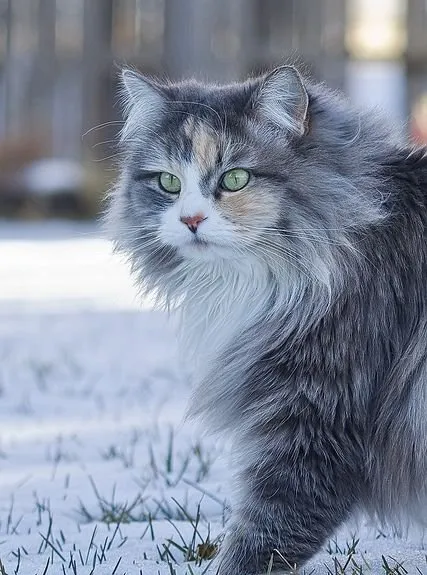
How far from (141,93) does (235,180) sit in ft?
1.57

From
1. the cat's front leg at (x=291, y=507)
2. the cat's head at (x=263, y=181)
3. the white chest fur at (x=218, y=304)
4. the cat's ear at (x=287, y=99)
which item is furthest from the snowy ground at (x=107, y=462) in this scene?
the cat's ear at (x=287, y=99)

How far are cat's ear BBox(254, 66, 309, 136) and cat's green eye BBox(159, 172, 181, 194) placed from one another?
11.4 inches

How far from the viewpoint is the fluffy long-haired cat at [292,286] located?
2410 mm

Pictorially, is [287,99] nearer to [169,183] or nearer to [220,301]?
[169,183]

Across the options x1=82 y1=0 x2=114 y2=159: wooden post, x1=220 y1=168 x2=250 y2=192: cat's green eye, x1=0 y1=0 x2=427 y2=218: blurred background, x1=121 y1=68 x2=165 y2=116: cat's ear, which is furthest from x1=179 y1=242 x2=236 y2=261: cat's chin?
x1=82 y1=0 x2=114 y2=159: wooden post

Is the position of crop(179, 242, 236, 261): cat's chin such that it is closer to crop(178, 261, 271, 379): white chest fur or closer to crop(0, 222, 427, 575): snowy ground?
crop(178, 261, 271, 379): white chest fur

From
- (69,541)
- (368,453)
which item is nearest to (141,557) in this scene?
(69,541)

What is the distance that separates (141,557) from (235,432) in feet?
1.26

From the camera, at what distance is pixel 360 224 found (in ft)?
8.45

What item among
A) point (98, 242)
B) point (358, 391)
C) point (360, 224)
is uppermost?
point (360, 224)

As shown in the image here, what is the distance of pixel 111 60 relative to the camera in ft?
42.1

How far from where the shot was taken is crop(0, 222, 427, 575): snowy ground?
8.57ft

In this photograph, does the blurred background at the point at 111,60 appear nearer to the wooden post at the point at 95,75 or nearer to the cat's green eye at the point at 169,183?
the wooden post at the point at 95,75

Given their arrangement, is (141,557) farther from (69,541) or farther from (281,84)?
(281,84)
